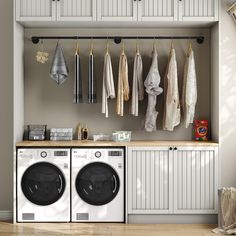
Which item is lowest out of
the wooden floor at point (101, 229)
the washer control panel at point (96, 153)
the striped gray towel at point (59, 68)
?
the wooden floor at point (101, 229)

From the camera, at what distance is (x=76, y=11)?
4930mm

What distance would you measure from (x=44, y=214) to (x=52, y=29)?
6.50ft

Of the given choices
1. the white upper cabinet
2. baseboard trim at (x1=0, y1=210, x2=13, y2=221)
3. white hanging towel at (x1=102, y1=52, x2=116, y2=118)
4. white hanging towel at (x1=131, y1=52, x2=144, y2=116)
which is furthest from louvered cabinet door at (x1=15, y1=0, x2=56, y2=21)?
baseboard trim at (x1=0, y1=210, x2=13, y2=221)

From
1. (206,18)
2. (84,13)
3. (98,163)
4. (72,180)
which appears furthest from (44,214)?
(206,18)

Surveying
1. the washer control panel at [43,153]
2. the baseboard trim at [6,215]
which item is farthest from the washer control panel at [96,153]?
the baseboard trim at [6,215]

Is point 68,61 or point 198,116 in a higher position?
point 68,61

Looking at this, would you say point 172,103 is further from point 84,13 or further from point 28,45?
point 28,45

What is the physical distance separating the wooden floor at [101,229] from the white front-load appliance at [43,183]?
15 centimetres

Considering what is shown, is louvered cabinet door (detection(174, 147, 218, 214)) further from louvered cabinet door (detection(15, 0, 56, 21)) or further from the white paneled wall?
louvered cabinet door (detection(15, 0, 56, 21))

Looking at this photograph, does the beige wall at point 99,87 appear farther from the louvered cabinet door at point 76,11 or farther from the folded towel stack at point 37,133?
the louvered cabinet door at point 76,11

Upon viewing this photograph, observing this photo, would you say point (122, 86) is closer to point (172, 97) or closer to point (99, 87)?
point (99, 87)

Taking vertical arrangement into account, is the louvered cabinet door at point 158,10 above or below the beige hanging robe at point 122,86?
above

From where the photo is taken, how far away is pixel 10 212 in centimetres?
525

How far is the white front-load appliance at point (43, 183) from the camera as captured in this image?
16.1 ft
